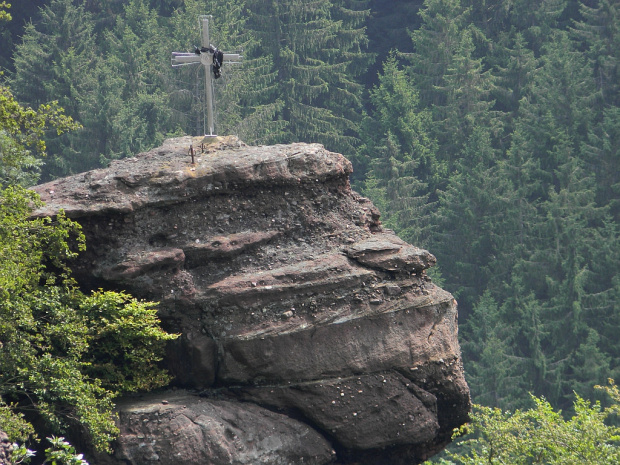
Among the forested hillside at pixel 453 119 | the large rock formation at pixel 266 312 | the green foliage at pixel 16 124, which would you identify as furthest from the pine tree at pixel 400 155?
the large rock formation at pixel 266 312

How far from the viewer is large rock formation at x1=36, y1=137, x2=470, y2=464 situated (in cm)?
1196

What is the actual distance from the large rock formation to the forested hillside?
86.0 ft

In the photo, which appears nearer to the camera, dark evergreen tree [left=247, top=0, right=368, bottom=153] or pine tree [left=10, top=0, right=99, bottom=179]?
pine tree [left=10, top=0, right=99, bottom=179]


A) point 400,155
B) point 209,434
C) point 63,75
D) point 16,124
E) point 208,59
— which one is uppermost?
point 208,59

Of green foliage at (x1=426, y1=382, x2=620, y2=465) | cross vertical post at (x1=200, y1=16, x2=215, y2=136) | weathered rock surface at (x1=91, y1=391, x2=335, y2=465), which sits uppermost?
→ cross vertical post at (x1=200, y1=16, x2=215, y2=136)

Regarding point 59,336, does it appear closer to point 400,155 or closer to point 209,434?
point 209,434

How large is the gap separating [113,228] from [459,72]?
1561 inches

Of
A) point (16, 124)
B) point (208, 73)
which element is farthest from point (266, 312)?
point (16, 124)

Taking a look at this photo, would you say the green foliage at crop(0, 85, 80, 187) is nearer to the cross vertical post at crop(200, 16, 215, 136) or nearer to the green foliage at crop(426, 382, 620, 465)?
the cross vertical post at crop(200, 16, 215, 136)

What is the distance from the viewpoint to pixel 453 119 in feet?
161

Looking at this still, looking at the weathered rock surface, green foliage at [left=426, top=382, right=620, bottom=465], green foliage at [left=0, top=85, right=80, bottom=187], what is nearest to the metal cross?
green foliage at [left=0, top=85, right=80, bottom=187]

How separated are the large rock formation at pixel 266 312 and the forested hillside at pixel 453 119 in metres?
26.2

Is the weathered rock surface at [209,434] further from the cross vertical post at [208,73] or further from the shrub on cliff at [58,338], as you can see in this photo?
the cross vertical post at [208,73]

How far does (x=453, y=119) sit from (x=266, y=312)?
127 ft
